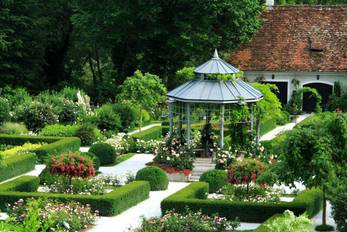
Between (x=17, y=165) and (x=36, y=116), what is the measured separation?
1142cm

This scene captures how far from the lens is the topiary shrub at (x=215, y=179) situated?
3509cm

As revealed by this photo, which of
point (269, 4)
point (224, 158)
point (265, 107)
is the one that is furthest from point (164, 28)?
point (224, 158)

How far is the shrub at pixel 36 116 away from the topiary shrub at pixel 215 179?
15.4 m

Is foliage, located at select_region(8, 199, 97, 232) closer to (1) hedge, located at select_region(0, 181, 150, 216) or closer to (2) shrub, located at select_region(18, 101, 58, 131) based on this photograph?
(1) hedge, located at select_region(0, 181, 150, 216)

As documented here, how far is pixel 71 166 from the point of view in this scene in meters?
32.9

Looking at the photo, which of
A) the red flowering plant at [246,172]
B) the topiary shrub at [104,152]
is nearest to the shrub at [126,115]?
the topiary shrub at [104,152]

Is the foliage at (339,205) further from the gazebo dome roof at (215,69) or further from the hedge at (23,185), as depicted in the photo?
the gazebo dome roof at (215,69)

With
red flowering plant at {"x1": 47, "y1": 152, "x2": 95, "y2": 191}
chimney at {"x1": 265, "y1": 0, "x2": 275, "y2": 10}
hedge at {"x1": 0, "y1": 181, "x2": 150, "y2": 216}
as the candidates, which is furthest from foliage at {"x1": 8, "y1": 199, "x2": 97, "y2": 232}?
chimney at {"x1": 265, "y1": 0, "x2": 275, "y2": 10}

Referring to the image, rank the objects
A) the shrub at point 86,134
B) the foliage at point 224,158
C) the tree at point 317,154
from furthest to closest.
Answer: the shrub at point 86,134 → the foliage at point 224,158 → the tree at point 317,154

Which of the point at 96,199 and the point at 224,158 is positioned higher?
the point at 224,158

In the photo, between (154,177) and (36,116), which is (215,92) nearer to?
(154,177)

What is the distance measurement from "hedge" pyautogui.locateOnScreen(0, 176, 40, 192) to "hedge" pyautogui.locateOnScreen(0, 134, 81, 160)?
18.9ft

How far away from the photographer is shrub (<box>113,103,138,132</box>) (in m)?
50.3

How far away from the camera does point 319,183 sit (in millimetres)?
28516
